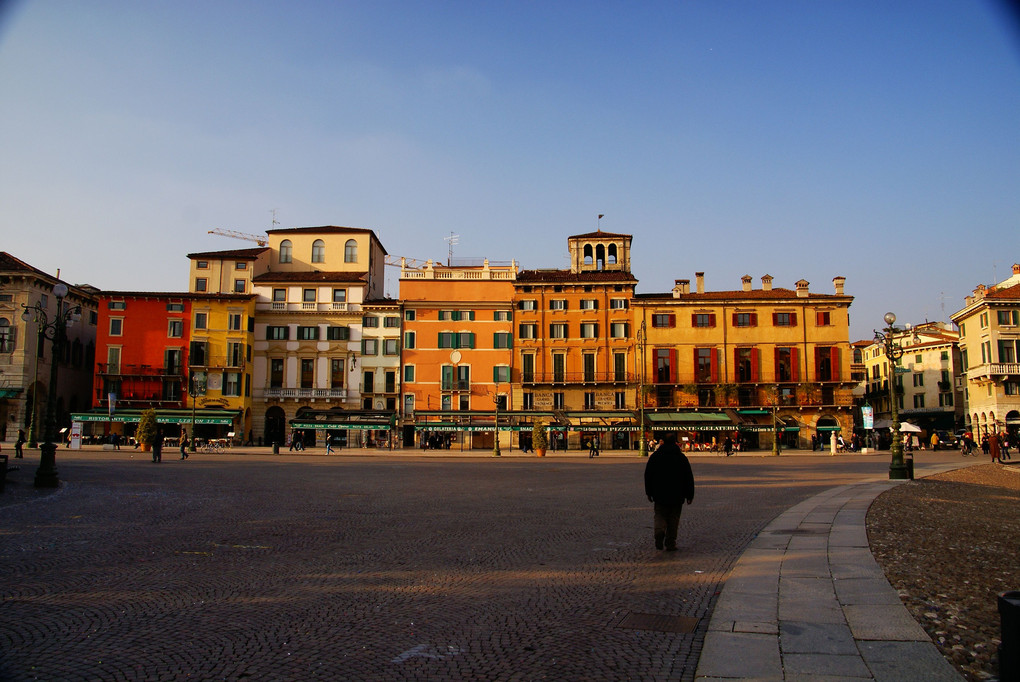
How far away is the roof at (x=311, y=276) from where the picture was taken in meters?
60.2

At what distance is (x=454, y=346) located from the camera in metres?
59.2

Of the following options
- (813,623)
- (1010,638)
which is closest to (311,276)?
(813,623)

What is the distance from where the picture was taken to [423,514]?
45.7 feet

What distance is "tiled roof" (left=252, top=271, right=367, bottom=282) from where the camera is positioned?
60.3 metres

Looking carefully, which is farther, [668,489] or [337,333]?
[337,333]

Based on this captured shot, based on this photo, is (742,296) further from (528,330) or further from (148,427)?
(148,427)

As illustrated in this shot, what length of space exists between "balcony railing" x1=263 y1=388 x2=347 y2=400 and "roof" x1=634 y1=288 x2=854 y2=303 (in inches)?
1008

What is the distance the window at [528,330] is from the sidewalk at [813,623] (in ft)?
161

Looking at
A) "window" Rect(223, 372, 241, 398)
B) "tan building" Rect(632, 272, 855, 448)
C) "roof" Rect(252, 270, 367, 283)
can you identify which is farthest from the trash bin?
"window" Rect(223, 372, 241, 398)

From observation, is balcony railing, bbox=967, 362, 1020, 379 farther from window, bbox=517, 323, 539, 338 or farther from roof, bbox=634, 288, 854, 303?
window, bbox=517, 323, 539, 338

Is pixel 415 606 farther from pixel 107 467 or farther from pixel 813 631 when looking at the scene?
pixel 107 467

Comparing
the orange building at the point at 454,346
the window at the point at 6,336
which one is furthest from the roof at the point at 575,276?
the window at the point at 6,336

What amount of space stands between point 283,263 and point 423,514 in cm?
5436

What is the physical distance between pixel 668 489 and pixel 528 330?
49347mm
